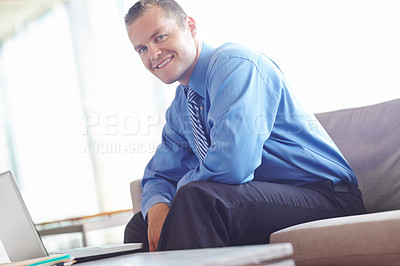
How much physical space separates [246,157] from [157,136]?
113 inches

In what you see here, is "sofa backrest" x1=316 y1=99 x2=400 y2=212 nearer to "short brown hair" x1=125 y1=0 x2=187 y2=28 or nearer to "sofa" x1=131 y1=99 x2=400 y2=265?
"sofa" x1=131 y1=99 x2=400 y2=265

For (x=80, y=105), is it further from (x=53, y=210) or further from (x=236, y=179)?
(x=236, y=179)

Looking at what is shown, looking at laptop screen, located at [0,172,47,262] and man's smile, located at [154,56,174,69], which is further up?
man's smile, located at [154,56,174,69]

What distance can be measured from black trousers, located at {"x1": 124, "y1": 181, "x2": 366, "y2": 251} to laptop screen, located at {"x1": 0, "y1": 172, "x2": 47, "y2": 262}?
0.30 meters

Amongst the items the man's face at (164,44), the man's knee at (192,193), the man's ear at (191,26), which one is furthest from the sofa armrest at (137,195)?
the man's knee at (192,193)

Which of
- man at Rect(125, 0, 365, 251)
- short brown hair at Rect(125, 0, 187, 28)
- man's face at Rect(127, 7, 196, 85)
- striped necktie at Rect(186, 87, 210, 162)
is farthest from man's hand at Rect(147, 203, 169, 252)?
short brown hair at Rect(125, 0, 187, 28)

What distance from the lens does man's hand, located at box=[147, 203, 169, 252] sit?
142 centimetres

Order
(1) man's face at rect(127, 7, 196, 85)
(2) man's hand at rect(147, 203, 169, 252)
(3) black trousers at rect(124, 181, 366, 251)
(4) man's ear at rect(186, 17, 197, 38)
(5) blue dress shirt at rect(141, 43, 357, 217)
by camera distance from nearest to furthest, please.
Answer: (3) black trousers at rect(124, 181, 366, 251)
(5) blue dress shirt at rect(141, 43, 357, 217)
(2) man's hand at rect(147, 203, 169, 252)
(1) man's face at rect(127, 7, 196, 85)
(4) man's ear at rect(186, 17, 197, 38)

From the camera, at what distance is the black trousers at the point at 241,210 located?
1.10 m

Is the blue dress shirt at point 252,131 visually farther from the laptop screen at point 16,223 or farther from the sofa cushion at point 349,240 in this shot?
the laptop screen at point 16,223

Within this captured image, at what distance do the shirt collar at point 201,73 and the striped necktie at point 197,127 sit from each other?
0.07 feet

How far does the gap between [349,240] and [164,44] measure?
94cm

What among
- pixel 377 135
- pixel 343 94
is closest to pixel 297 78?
pixel 343 94

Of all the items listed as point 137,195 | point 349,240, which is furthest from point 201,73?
point 349,240
